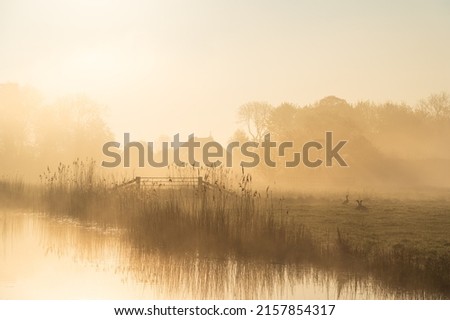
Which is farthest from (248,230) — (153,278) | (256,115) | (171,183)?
(256,115)

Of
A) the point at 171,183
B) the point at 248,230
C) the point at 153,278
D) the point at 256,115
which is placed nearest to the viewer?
the point at 153,278

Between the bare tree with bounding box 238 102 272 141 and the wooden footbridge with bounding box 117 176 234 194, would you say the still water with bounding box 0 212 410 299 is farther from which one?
the bare tree with bounding box 238 102 272 141

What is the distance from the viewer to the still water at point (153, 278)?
5.20 meters

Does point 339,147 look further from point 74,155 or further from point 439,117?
point 74,155

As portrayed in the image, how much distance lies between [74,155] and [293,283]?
28.7 feet

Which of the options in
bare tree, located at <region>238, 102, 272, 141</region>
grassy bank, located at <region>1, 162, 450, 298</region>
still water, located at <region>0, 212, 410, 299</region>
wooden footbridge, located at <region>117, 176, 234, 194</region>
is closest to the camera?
still water, located at <region>0, 212, 410, 299</region>

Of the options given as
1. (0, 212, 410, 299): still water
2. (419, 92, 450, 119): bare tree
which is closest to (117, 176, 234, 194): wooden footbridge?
(0, 212, 410, 299): still water

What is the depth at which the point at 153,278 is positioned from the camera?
5523mm

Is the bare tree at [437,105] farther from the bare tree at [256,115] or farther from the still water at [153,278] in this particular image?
the still water at [153,278]

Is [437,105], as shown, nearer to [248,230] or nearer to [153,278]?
[248,230]

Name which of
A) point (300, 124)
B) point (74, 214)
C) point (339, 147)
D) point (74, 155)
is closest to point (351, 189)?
point (339, 147)

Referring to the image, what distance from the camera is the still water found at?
5.20 m

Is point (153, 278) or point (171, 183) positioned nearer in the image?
point (153, 278)

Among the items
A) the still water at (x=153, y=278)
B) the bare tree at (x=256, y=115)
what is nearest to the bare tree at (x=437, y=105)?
the bare tree at (x=256, y=115)
